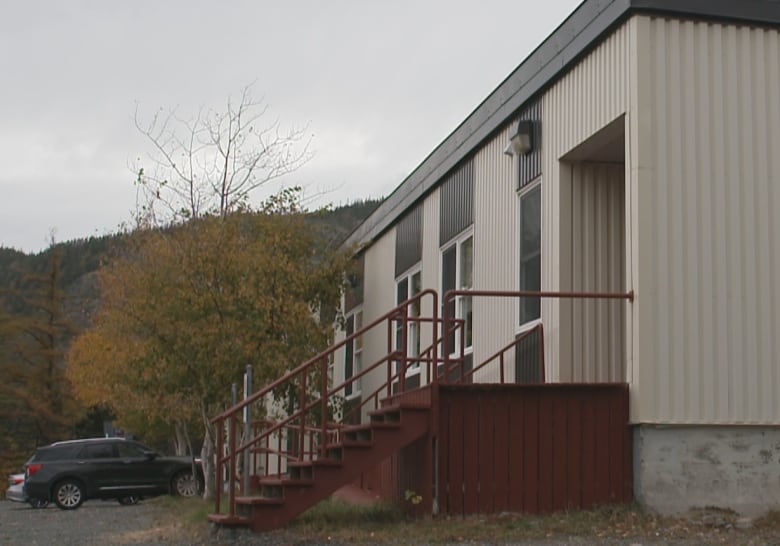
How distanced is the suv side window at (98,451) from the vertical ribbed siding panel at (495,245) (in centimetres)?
1374

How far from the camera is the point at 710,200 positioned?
12.0 m

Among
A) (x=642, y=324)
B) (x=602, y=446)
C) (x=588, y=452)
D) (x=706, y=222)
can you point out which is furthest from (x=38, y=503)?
(x=706, y=222)

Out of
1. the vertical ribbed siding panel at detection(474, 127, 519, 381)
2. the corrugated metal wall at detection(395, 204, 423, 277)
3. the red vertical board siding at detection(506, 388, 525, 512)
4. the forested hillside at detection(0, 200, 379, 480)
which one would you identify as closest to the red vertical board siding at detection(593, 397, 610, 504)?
the red vertical board siding at detection(506, 388, 525, 512)

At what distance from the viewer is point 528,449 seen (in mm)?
12219

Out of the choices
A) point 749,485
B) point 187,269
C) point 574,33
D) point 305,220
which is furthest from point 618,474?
point 305,220

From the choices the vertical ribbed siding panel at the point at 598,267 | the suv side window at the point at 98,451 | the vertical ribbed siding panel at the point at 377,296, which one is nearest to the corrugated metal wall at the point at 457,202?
the vertical ribbed siding panel at the point at 598,267

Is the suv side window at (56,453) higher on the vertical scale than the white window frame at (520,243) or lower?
lower

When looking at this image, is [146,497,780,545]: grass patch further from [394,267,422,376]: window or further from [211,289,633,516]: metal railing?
[394,267,422,376]: window

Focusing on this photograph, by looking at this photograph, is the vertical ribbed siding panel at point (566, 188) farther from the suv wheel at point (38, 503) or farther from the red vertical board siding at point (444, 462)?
the suv wheel at point (38, 503)

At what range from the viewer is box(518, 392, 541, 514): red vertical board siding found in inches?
479

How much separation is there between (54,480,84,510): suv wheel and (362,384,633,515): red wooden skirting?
16054mm

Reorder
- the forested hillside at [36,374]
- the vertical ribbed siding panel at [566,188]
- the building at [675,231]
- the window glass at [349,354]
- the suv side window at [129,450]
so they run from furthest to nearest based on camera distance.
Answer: the forested hillside at [36,374], the suv side window at [129,450], the window glass at [349,354], the vertical ribbed siding panel at [566,188], the building at [675,231]

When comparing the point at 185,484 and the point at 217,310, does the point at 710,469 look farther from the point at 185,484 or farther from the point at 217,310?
the point at 185,484

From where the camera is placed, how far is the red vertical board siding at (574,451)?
12.1 meters
